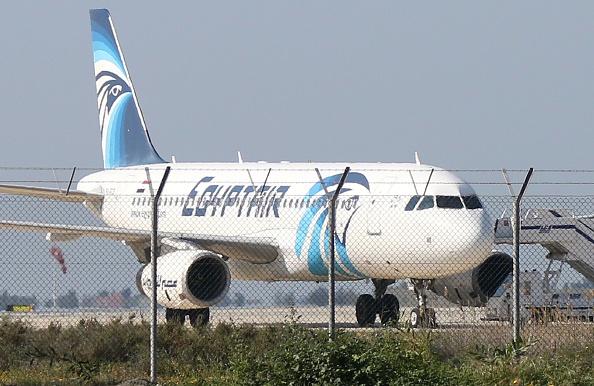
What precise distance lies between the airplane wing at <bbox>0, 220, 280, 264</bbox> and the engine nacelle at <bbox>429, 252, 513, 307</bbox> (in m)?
3.03

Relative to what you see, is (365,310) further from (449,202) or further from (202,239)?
(449,202)

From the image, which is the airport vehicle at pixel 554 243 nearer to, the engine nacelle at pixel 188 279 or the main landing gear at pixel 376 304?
the main landing gear at pixel 376 304

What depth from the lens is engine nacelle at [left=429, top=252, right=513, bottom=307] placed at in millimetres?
23953

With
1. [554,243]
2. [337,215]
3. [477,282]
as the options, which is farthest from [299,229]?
[554,243]

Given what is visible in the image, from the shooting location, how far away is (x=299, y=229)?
24250 mm

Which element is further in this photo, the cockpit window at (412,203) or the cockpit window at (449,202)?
the cockpit window at (412,203)

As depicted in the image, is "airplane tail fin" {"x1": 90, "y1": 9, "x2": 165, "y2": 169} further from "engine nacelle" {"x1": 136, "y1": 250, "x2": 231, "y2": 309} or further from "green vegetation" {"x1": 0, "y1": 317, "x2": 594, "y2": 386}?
"green vegetation" {"x1": 0, "y1": 317, "x2": 594, "y2": 386}

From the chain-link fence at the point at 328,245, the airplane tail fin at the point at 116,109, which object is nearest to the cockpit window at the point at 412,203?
the chain-link fence at the point at 328,245

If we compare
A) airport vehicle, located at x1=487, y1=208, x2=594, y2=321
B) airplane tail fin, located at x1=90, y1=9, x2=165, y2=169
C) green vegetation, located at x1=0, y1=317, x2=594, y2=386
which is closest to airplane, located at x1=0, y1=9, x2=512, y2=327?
airport vehicle, located at x1=487, y1=208, x2=594, y2=321

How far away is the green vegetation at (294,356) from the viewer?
1096 centimetres

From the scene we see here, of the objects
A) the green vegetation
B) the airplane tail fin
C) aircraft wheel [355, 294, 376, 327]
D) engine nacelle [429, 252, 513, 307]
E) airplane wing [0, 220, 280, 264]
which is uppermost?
the airplane tail fin

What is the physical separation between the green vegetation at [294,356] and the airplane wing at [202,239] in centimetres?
654

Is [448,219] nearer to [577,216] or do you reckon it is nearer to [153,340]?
[577,216]

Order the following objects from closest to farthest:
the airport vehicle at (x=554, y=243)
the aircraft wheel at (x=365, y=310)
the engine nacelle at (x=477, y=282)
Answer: the engine nacelle at (x=477, y=282) < the aircraft wheel at (x=365, y=310) < the airport vehicle at (x=554, y=243)
